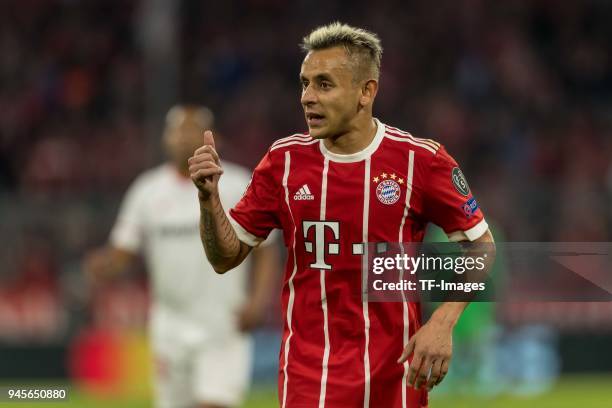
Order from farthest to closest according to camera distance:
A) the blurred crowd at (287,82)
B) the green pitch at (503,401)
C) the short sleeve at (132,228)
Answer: the blurred crowd at (287,82) → the green pitch at (503,401) → the short sleeve at (132,228)

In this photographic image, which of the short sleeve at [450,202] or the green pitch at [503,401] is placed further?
the green pitch at [503,401]

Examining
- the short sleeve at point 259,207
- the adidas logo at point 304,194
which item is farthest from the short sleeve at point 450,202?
the short sleeve at point 259,207

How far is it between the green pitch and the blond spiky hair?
7.46 meters

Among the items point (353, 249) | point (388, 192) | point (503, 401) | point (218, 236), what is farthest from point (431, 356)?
point (503, 401)

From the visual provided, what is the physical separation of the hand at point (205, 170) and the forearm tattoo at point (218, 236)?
102mm

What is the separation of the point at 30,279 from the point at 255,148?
458cm

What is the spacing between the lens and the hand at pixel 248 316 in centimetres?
808

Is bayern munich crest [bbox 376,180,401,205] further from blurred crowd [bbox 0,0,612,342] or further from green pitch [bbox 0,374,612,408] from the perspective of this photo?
blurred crowd [bbox 0,0,612,342]

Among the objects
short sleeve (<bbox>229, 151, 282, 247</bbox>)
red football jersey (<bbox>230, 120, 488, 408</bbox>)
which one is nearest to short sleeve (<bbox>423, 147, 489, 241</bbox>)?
red football jersey (<bbox>230, 120, 488, 408</bbox>)

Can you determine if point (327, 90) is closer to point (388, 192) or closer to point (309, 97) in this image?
point (309, 97)

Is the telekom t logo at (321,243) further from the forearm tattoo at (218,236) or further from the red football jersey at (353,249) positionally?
the forearm tattoo at (218,236)

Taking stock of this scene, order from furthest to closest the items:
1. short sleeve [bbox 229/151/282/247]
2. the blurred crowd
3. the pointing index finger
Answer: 1. the blurred crowd
2. short sleeve [bbox 229/151/282/247]
3. the pointing index finger

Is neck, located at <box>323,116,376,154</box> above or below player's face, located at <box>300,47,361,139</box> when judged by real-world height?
below

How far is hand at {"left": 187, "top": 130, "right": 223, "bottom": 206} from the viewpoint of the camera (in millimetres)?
4723
